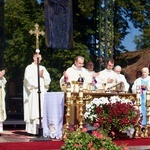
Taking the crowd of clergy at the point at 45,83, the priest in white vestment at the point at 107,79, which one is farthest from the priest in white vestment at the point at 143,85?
the priest in white vestment at the point at 107,79

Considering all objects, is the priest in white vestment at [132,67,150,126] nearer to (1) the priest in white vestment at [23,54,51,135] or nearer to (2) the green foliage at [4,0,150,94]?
(1) the priest in white vestment at [23,54,51,135]

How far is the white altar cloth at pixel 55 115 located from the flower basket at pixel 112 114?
542 millimetres

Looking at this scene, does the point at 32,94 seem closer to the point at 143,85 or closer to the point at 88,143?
the point at 143,85

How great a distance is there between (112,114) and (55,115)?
1.20 m

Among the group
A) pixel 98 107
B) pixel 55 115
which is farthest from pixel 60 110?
pixel 98 107

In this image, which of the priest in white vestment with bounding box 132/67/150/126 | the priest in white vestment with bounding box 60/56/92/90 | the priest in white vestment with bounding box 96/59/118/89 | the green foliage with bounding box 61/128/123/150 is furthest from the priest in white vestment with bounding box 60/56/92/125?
the green foliage with bounding box 61/128/123/150

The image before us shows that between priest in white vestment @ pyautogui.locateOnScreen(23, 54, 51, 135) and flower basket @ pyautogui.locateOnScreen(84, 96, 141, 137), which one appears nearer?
flower basket @ pyautogui.locateOnScreen(84, 96, 141, 137)

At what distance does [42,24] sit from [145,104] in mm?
10876

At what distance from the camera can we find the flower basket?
29.6ft

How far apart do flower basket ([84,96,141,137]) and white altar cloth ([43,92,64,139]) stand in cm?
54

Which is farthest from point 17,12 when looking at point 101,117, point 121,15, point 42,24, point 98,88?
point 101,117

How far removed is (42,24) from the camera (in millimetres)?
20922

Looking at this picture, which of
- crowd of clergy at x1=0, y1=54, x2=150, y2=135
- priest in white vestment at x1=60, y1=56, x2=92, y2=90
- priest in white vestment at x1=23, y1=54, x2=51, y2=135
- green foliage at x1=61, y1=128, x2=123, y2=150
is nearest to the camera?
green foliage at x1=61, y1=128, x2=123, y2=150

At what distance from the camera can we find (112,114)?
900cm
